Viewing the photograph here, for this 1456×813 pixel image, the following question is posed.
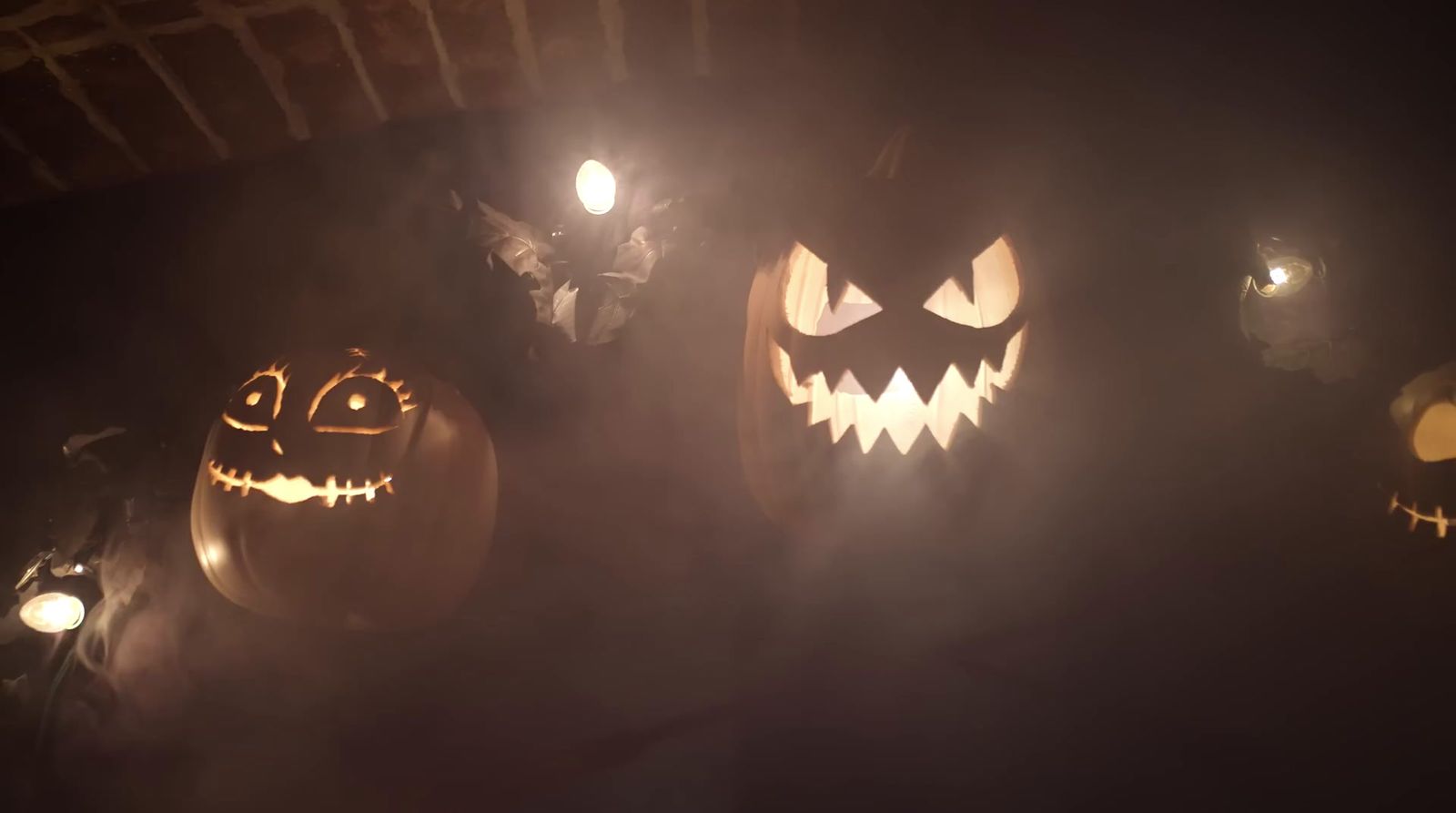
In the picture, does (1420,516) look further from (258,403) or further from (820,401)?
(258,403)

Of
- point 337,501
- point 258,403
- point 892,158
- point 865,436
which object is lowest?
point 337,501

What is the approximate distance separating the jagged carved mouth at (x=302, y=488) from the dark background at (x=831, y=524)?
1.16 ft

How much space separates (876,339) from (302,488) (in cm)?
91

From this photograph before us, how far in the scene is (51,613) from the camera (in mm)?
1725

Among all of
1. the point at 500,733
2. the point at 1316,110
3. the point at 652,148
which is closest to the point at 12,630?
the point at 500,733

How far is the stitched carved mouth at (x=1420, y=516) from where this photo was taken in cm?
158

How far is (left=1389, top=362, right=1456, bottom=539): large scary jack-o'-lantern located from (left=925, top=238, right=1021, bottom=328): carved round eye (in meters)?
0.73

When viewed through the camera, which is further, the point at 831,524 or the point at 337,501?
the point at 831,524

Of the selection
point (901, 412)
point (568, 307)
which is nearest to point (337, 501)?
point (568, 307)

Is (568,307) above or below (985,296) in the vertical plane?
below

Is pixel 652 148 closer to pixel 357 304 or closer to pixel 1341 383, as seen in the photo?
pixel 357 304

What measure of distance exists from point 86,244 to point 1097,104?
2225 millimetres

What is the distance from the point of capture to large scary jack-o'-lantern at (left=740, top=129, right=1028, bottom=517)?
1401 mm

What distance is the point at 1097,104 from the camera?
2029 millimetres
